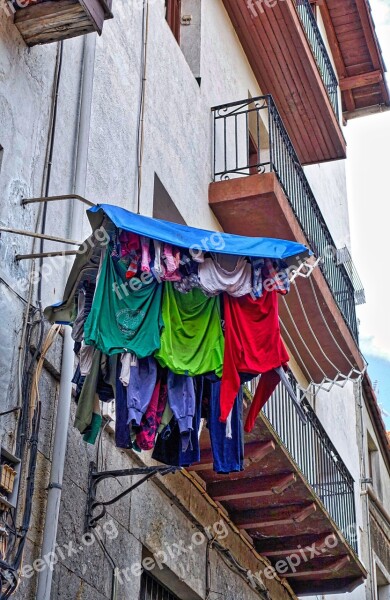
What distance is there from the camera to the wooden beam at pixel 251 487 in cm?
1191

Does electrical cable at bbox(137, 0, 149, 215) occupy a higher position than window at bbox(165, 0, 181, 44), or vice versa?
window at bbox(165, 0, 181, 44)

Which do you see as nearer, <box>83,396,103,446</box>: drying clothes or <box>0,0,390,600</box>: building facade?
<box>83,396,103,446</box>: drying clothes

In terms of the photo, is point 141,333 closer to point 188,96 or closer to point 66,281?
point 66,281

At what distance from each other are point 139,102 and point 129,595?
4945mm

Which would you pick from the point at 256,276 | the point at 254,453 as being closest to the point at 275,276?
the point at 256,276

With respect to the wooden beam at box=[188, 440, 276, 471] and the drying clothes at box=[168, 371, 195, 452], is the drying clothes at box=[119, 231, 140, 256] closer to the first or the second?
the drying clothes at box=[168, 371, 195, 452]

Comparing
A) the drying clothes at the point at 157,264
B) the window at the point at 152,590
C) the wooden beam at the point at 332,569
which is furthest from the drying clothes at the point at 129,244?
the wooden beam at the point at 332,569

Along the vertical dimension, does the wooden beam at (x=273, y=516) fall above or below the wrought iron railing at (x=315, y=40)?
below

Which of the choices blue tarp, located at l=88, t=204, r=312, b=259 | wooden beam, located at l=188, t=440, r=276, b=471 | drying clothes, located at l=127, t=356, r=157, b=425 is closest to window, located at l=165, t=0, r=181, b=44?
wooden beam, located at l=188, t=440, r=276, b=471

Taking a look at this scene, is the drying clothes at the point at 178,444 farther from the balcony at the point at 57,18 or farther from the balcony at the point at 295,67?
the balcony at the point at 295,67

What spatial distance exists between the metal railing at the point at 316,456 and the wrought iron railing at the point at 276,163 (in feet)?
6.85

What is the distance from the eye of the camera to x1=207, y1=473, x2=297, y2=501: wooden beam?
11906 mm

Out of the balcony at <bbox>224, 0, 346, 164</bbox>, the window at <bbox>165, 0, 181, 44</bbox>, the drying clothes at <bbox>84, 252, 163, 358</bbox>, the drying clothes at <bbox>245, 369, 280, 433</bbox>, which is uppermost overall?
the balcony at <bbox>224, 0, 346, 164</bbox>

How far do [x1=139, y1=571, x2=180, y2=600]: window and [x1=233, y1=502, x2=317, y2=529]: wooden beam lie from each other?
1.90 meters
